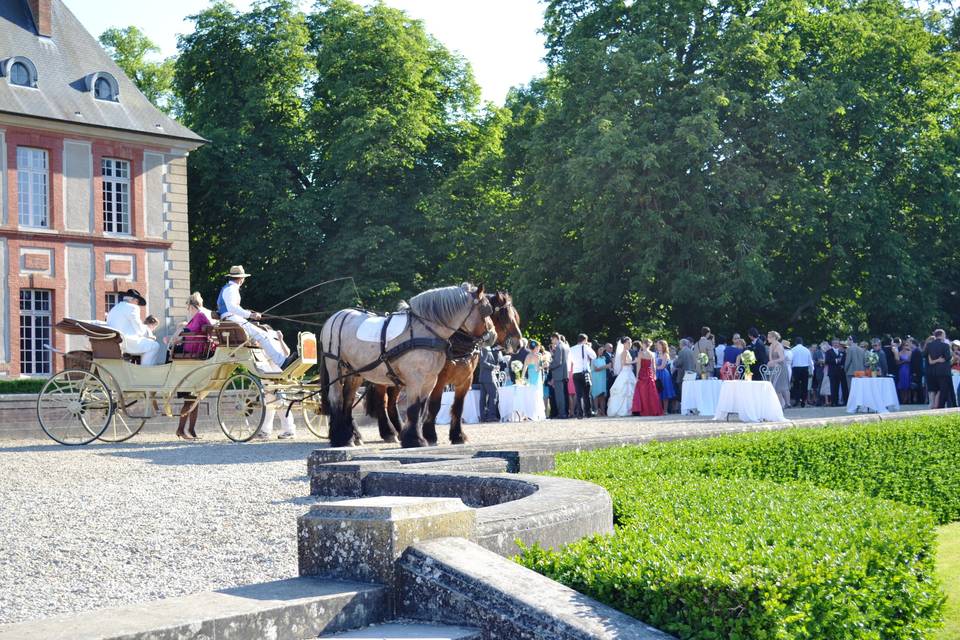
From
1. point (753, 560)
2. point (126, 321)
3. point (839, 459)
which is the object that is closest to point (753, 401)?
point (839, 459)

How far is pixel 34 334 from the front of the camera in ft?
102

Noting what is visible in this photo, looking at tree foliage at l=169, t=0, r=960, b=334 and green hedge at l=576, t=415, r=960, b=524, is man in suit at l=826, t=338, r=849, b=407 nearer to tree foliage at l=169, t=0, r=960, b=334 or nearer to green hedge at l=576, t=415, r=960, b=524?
tree foliage at l=169, t=0, r=960, b=334

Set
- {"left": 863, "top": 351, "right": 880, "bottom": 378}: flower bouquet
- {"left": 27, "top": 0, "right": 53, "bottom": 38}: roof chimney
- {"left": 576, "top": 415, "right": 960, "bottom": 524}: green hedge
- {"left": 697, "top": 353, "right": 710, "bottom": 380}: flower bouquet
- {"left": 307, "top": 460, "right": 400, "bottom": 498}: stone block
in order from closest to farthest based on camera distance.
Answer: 1. {"left": 307, "top": 460, "right": 400, "bottom": 498}: stone block
2. {"left": 576, "top": 415, "right": 960, "bottom": 524}: green hedge
3. {"left": 863, "top": 351, "right": 880, "bottom": 378}: flower bouquet
4. {"left": 697, "top": 353, "right": 710, "bottom": 380}: flower bouquet
5. {"left": 27, "top": 0, "right": 53, "bottom": 38}: roof chimney

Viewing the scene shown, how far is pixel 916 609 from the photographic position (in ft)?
17.4

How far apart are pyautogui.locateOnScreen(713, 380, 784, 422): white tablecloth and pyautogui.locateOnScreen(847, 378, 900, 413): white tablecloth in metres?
4.43

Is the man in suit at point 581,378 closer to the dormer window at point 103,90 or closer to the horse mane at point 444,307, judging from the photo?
the horse mane at point 444,307

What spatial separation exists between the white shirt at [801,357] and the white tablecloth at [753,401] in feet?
28.1

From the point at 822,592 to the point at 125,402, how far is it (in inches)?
521

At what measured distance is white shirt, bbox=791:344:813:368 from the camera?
2777cm

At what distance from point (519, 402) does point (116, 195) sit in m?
15.8

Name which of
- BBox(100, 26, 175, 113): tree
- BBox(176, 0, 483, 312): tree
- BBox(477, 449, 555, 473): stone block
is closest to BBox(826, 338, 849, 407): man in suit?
BBox(176, 0, 483, 312): tree

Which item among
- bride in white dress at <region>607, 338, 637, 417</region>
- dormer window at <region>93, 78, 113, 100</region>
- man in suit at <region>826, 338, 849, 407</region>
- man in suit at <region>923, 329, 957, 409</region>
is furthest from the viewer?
dormer window at <region>93, 78, 113, 100</region>

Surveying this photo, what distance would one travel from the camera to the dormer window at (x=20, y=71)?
30.4 meters

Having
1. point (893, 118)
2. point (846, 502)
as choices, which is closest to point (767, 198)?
point (893, 118)
